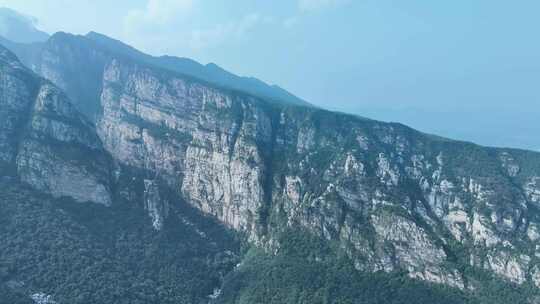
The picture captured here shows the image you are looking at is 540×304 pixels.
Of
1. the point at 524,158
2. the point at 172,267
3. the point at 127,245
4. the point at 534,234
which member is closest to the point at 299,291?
the point at 172,267

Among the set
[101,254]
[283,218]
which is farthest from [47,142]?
[283,218]

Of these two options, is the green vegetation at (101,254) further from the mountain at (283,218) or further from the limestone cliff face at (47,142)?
the limestone cliff face at (47,142)

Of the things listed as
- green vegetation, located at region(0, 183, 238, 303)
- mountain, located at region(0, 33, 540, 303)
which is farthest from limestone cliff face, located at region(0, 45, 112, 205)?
green vegetation, located at region(0, 183, 238, 303)

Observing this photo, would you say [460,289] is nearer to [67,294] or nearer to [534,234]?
[534,234]

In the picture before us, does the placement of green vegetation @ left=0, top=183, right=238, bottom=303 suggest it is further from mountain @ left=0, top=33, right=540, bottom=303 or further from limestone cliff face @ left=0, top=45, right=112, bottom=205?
limestone cliff face @ left=0, top=45, right=112, bottom=205

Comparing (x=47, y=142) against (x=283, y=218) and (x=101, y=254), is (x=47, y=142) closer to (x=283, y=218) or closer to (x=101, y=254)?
(x=101, y=254)
